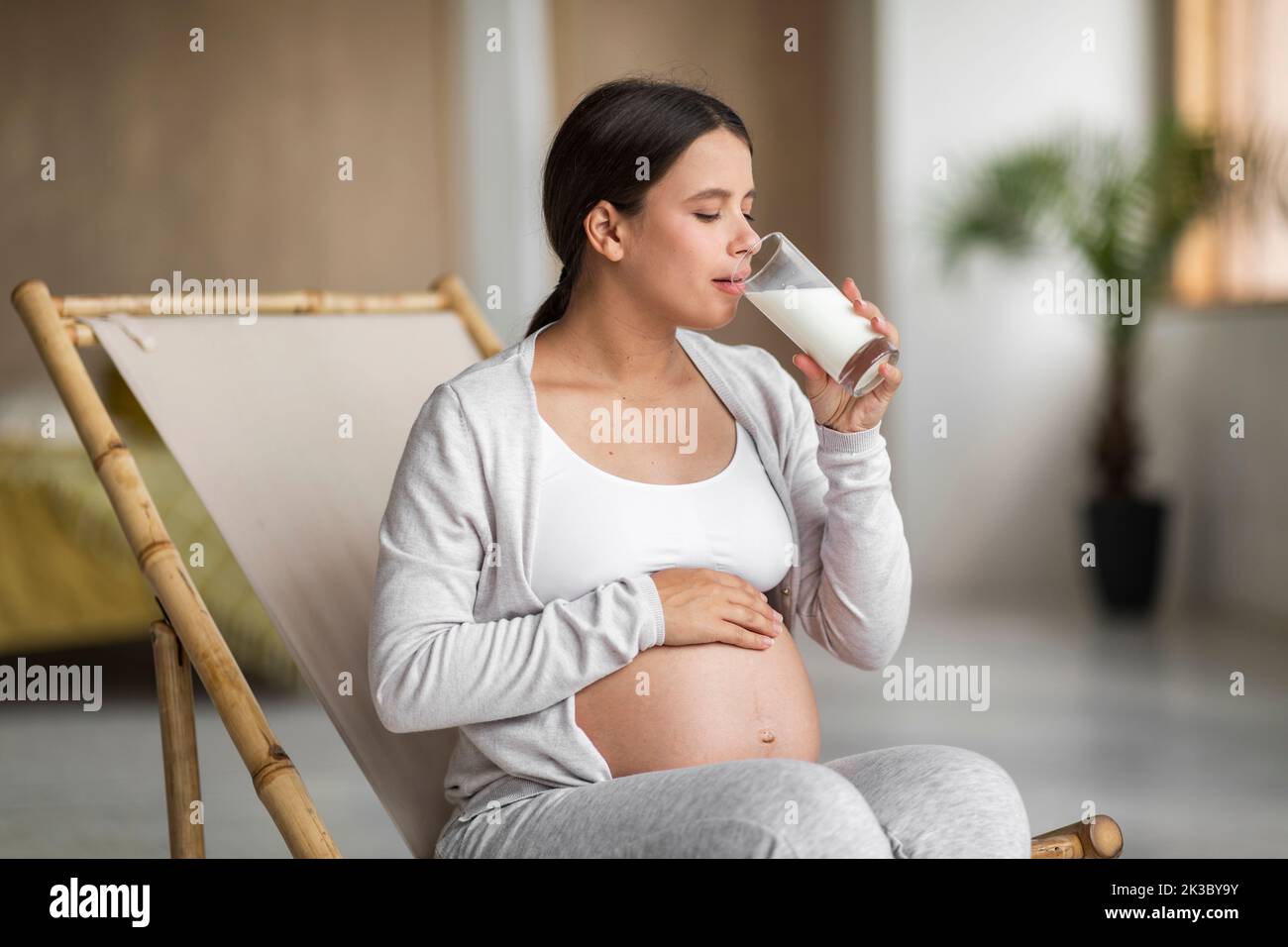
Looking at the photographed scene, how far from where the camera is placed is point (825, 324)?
52.6 inches

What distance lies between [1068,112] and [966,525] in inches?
64.6

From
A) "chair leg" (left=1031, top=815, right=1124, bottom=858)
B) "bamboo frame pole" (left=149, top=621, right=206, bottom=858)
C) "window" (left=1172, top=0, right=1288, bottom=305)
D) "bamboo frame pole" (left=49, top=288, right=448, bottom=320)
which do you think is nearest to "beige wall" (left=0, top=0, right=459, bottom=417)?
"window" (left=1172, top=0, right=1288, bottom=305)

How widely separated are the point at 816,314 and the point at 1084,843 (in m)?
0.56

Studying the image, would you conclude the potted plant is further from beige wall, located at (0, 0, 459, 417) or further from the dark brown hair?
the dark brown hair

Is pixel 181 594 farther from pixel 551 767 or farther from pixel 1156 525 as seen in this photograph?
pixel 1156 525

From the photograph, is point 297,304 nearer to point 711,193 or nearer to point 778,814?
point 711,193

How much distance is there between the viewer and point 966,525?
5719 mm

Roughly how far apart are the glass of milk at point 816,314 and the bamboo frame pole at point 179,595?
2.02 ft

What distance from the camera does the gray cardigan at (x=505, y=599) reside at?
1.25 metres

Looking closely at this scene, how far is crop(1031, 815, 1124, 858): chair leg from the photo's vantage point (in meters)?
1.35

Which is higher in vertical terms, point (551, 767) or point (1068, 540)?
point (551, 767)

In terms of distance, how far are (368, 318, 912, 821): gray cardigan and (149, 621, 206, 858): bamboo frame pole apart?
329 mm
